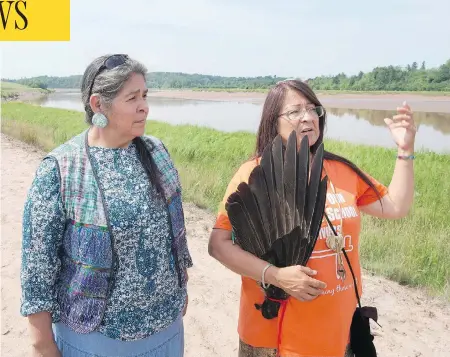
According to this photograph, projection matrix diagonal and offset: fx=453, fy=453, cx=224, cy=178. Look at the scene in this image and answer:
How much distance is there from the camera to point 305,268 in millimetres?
1630

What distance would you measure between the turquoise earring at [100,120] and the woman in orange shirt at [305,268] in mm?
562

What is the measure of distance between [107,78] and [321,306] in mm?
1227

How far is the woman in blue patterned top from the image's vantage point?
66.4 inches

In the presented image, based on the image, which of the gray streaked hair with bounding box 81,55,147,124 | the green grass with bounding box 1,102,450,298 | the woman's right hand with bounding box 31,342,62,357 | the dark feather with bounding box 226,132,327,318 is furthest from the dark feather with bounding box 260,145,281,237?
the green grass with bounding box 1,102,450,298

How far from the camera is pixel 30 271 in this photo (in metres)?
1.68

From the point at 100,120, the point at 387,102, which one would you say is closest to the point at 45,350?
the point at 100,120

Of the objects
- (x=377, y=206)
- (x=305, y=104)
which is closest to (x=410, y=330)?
(x=377, y=206)

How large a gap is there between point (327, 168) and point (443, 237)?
14.6 ft

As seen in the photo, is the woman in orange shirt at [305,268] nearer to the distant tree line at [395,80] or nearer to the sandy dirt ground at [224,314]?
the sandy dirt ground at [224,314]

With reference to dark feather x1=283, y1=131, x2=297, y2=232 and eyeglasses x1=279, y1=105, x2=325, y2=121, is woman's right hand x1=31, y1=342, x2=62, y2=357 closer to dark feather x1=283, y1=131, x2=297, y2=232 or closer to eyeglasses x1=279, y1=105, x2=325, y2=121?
dark feather x1=283, y1=131, x2=297, y2=232

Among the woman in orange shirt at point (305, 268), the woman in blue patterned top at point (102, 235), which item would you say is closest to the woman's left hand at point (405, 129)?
the woman in orange shirt at point (305, 268)

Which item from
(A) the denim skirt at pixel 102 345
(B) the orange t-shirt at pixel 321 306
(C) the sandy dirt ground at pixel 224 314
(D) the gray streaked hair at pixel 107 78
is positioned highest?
(D) the gray streaked hair at pixel 107 78

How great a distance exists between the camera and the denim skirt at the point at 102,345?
1809 millimetres

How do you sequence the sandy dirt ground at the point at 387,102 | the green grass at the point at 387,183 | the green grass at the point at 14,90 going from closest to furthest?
the green grass at the point at 387,183
the sandy dirt ground at the point at 387,102
the green grass at the point at 14,90
